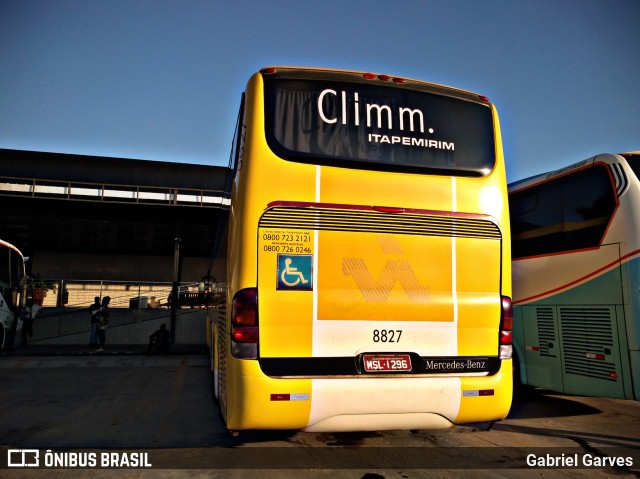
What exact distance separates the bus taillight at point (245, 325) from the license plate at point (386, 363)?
3.48 feet

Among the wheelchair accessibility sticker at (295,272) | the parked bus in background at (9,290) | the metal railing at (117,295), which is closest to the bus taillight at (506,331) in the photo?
the wheelchair accessibility sticker at (295,272)

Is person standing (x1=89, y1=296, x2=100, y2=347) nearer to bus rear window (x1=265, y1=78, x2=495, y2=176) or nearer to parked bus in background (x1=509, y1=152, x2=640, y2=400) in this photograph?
parked bus in background (x1=509, y1=152, x2=640, y2=400)

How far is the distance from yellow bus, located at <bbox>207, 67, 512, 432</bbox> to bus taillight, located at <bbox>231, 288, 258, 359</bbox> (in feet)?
0.04

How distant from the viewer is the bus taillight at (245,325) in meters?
4.20

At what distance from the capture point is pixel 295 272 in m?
4.39

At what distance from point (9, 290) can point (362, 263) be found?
598 inches

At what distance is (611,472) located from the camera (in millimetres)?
4617

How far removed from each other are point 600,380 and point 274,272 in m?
5.14

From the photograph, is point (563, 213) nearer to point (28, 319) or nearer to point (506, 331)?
point (506, 331)

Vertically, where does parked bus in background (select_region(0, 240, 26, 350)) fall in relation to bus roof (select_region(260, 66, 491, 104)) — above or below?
below

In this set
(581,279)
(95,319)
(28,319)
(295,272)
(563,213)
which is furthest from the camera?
(28,319)

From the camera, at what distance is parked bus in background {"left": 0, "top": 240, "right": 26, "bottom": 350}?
14.8 metres

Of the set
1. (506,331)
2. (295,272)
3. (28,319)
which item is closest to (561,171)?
(506,331)

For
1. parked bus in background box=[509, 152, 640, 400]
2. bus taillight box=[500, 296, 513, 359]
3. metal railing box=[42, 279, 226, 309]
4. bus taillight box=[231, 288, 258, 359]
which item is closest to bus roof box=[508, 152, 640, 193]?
parked bus in background box=[509, 152, 640, 400]
